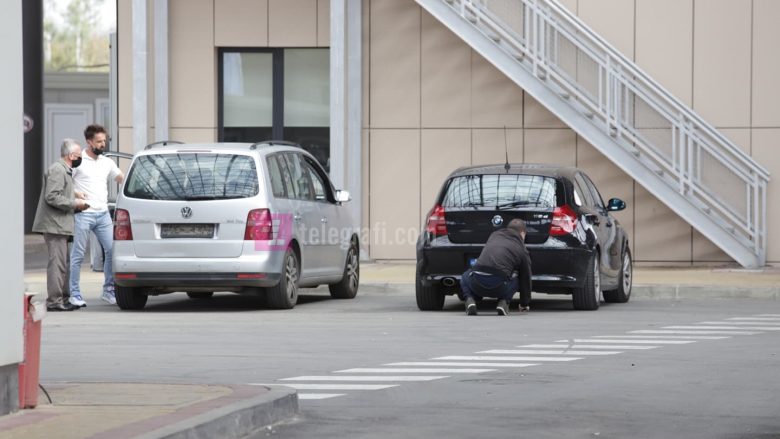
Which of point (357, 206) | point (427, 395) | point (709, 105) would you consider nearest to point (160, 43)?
point (357, 206)

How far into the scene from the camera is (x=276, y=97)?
27.0 m

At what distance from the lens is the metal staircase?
24.0m

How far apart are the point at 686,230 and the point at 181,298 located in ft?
27.9

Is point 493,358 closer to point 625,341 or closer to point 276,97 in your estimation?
point 625,341

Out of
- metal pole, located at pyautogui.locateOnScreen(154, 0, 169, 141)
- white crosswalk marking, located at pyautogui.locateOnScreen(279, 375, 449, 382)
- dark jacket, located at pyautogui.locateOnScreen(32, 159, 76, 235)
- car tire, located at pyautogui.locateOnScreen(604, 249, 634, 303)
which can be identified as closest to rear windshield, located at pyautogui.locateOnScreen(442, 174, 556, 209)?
car tire, located at pyautogui.locateOnScreen(604, 249, 634, 303)

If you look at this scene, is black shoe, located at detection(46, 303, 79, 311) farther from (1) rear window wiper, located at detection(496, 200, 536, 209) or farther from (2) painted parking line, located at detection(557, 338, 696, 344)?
(2) painted parking line, located at detection(557, 338, 696, 344)

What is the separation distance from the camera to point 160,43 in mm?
26469

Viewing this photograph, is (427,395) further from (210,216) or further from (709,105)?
(709,105)

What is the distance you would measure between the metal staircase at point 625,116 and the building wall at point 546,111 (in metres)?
0.75

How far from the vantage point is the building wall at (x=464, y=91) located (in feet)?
83.3

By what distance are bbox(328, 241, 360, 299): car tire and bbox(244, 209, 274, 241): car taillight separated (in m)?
2.88

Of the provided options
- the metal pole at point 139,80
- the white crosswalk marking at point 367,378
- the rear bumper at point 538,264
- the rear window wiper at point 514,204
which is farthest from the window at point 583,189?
the metal pole at point 139,80

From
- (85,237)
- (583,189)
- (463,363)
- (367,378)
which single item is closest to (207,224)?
(85,237)

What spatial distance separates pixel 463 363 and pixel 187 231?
5.76 meters
